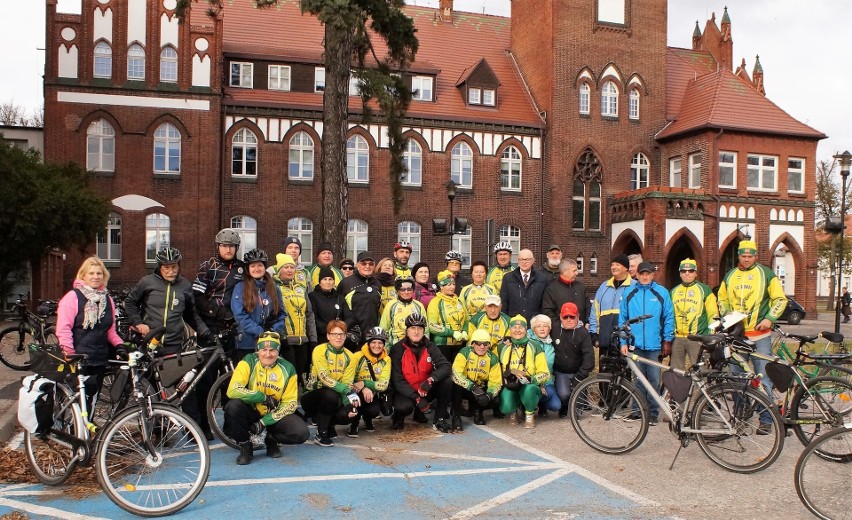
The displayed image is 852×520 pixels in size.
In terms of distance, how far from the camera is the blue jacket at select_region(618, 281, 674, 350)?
8352 mm

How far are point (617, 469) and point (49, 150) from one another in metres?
24.2

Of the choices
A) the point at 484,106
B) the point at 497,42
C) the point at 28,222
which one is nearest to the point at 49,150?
the point at 28,222

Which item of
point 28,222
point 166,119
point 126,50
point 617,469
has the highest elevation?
point 126,50

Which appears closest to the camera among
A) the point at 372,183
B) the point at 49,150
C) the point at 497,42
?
the point at 49,150

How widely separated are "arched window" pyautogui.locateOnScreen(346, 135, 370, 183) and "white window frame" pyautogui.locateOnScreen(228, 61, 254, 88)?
4.57 m

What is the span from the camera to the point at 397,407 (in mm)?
7895

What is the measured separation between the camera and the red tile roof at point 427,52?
1106 inches

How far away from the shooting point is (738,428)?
6254mm

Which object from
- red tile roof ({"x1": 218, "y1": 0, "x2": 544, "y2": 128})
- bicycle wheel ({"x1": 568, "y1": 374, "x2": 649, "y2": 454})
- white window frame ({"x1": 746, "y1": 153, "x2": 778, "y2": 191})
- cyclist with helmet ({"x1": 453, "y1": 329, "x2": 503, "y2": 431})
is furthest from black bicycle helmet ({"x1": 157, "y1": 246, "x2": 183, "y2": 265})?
white window frame ({"x1": 746, "y1": 153, "x2": 778, "y2": 191})

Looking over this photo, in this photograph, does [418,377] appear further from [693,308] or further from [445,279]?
[693,308]

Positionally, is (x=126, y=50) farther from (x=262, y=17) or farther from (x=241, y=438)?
(x=241, y=438)

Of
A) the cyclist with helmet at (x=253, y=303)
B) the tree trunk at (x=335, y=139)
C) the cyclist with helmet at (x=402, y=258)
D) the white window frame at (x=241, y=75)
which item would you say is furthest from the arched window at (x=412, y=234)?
the cyclist with helmet at (x=253, y=303)

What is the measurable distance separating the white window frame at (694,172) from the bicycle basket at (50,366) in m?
28.5

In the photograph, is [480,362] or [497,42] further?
[497,42]
